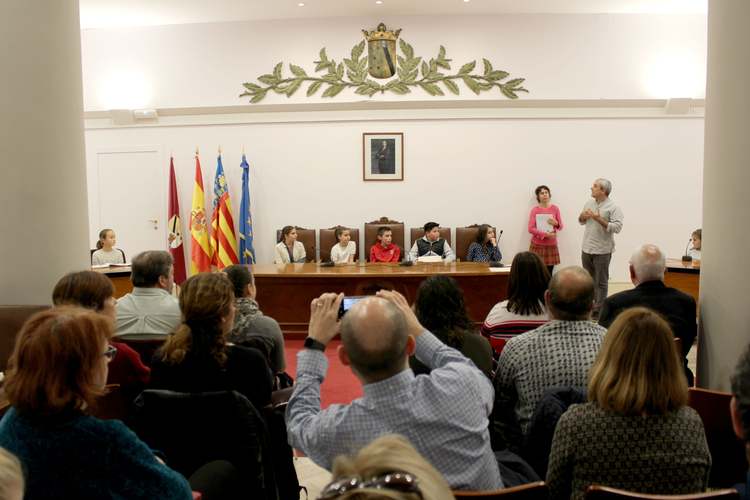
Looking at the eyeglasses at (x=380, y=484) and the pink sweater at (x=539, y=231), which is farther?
the pink sweater at (x=539, y=231)

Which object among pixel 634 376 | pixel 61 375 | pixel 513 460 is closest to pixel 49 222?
pixel 61 375

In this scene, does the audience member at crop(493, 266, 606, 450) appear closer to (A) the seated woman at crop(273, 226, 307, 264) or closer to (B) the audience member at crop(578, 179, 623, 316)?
(B) the audience member at crop(578, 179, 623, 316)

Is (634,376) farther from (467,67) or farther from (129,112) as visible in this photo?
(129,112)

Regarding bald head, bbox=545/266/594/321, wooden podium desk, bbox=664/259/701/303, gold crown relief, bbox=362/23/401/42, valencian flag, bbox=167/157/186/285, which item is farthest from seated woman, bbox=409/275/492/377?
valencian flag, bbox=167/157/186/285

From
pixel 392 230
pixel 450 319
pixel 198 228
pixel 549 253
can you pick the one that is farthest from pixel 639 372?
pixel 198 228

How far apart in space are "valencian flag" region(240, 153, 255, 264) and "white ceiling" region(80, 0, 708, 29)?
197cm

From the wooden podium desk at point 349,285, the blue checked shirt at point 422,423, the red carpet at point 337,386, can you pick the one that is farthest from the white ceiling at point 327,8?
the blue checked shirt at point 422,423

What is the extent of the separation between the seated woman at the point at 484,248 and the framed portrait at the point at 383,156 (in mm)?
1582

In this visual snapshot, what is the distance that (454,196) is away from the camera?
28.2ft

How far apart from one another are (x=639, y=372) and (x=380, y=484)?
106 cm

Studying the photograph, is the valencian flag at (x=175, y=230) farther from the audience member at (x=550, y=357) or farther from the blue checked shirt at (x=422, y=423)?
the blue checked shirt at (x=422, y=423)

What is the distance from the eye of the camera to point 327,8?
800cm

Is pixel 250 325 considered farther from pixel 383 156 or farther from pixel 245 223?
pixel 383 156

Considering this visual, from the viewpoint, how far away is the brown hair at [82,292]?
2473 millimetres
